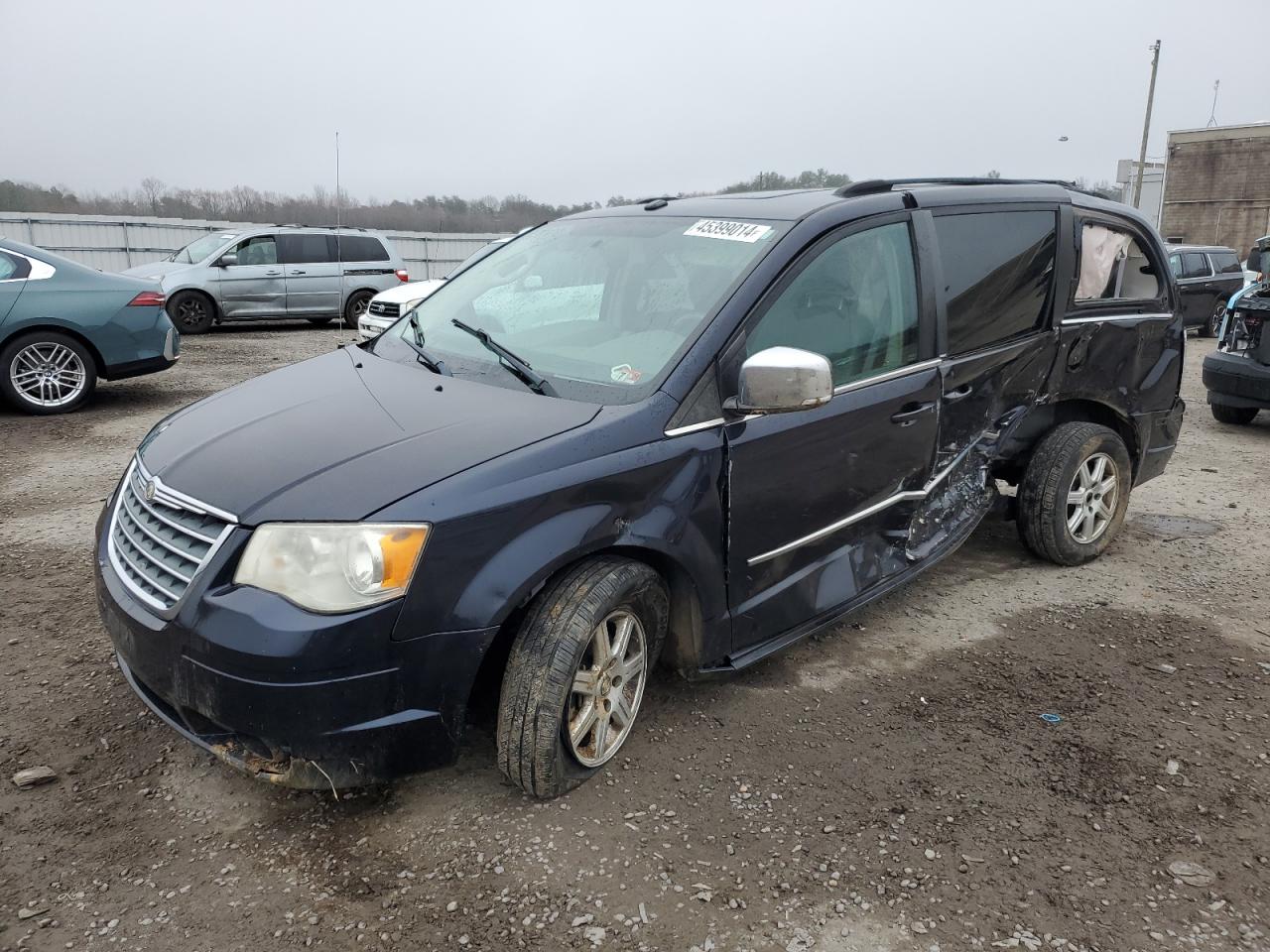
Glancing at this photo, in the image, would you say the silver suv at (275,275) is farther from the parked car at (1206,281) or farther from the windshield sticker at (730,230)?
the parked car at (1206,281)

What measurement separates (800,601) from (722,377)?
90 cm

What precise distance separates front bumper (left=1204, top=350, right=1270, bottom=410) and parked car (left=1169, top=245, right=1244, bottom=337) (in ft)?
30.4

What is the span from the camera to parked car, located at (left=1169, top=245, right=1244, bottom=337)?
53.1ft

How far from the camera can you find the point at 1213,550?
502cm

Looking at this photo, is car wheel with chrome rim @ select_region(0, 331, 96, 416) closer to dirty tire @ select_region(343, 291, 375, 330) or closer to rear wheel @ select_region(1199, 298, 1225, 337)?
dirty tire @ select_region(343, 291, 375, 330)

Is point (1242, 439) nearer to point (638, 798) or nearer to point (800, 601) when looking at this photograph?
point (800, 601)

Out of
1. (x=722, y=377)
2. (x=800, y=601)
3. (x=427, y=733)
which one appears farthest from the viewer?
(x=800, y=601)

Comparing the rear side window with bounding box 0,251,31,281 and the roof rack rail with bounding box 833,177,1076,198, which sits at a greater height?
the roof rack rail with bounding box 833,177,1076,198

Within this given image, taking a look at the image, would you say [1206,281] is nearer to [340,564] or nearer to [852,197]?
[852,197]

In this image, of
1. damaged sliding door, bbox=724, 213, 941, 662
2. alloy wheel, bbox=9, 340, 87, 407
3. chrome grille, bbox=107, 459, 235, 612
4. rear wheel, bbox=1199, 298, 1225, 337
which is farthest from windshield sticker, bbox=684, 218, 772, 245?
rear wheel, bbox=1199, 298, 1225, 337

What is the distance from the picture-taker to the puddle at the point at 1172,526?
5.30 m

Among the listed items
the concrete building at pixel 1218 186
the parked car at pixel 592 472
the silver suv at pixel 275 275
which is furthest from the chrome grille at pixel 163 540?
the concrete building at pixel 1218 186

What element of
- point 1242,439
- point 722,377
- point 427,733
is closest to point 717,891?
point 427,733

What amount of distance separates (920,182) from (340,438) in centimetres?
269
